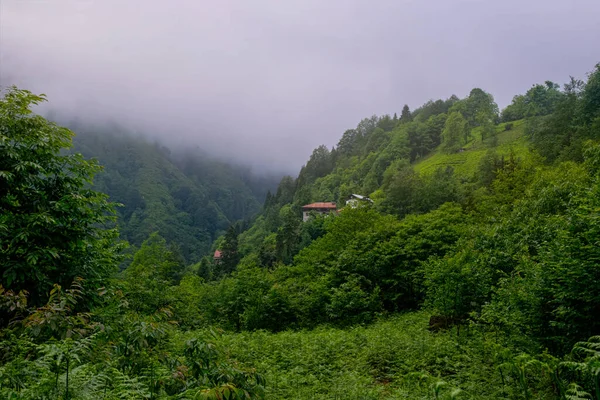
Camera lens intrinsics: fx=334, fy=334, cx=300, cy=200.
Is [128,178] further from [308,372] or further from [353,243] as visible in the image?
[308,372]

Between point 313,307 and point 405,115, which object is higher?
point 405,115

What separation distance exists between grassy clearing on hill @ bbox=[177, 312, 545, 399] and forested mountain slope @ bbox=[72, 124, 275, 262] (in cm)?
8949

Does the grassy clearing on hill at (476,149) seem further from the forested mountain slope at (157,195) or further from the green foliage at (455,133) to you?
the forested mountain slope at (157,195)

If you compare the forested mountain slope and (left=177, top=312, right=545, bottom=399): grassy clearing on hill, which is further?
the forested mountain slope

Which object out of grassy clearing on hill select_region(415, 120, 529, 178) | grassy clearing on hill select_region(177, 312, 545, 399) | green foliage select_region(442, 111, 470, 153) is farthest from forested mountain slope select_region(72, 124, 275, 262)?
grassy clearing on hill select_region(177, 312, 545, 399)

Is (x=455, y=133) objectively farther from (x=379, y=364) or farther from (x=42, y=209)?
(x=42, y=209)

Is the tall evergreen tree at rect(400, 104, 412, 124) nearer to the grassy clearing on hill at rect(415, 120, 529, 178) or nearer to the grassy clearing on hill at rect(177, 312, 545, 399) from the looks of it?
the grassy clearing on hill at rect(415, 120, 529, 178)

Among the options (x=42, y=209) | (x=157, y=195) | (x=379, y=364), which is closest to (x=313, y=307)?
(x=379, y=364)

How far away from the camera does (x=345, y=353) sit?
8.17 metres

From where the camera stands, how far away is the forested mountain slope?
11225 cm

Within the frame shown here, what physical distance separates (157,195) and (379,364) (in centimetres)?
14143

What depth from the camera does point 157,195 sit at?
445 ft

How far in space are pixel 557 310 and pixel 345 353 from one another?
4662mm

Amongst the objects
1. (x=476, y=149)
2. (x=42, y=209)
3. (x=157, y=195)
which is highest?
(x=476, y=149)
